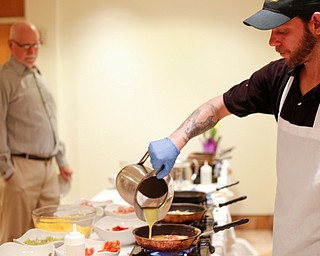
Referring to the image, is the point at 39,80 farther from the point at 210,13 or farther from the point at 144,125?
the point at 210,13

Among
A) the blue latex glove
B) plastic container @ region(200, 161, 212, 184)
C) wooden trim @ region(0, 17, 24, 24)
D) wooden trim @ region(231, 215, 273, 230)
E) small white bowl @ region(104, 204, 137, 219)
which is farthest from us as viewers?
wooden trim @ region(231, 215, 273, 230)

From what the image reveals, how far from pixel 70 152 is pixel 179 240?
12.6 feet

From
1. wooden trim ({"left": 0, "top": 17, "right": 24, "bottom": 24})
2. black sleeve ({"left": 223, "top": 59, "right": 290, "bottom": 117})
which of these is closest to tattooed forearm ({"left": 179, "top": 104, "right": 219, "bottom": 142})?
black sleeve ({"left": 223, "top": 59, "right": 290, "bottom": 117})

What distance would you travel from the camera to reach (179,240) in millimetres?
1653

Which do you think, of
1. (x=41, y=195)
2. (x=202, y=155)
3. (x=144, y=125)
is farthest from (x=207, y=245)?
(x=144, y=125)

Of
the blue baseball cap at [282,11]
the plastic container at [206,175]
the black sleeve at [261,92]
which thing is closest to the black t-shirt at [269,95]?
the black sleeve at [261,92]

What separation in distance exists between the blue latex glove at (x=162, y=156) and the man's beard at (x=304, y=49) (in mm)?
516

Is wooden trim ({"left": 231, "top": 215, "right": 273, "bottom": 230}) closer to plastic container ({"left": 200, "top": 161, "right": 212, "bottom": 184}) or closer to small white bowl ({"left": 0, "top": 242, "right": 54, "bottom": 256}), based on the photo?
plastic container ({"left": 200, "top": 161, "right": 212, "bottom": 184})

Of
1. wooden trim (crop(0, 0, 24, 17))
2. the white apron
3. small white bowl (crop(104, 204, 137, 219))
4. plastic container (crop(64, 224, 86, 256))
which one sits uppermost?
wooden trim (crop(0, 0, 24, 17))

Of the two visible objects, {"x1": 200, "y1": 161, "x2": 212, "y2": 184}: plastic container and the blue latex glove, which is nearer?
the blue latex glove

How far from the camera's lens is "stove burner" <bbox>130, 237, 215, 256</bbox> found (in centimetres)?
167

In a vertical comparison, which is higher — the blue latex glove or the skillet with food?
the blue latex glove

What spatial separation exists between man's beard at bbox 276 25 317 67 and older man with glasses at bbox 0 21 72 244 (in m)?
2.21

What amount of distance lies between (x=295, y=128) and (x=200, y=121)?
1.41 feet
